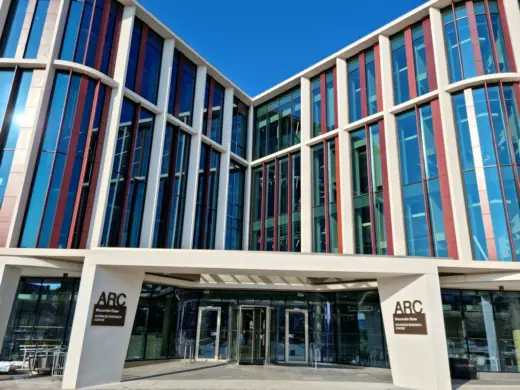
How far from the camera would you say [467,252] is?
17156 mm

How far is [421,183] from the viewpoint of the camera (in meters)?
19.7

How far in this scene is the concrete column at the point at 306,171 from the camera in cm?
2422

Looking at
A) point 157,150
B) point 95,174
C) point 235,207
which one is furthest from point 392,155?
point 95,174

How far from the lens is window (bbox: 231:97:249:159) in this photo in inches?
1153

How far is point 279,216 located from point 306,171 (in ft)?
12.0


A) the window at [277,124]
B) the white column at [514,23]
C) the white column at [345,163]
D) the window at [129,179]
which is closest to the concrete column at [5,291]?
the window at [129,179]

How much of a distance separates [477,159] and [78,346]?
60.5 ft

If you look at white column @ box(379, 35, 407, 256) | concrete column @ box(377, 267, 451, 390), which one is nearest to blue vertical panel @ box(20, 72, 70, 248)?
concrete column @ box(377, 267, 451, 390)

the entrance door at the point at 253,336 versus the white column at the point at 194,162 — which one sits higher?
the white column at the point at 194,162

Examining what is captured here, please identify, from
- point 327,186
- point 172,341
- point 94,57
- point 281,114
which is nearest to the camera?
point 94,57

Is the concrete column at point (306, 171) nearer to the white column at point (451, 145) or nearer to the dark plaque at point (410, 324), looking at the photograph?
the white column at point (451, 145)

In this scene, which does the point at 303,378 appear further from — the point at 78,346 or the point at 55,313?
the point at 55,313

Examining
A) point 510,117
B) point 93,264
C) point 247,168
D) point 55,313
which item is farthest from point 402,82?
point 55,313

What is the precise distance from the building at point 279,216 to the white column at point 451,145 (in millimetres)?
73
